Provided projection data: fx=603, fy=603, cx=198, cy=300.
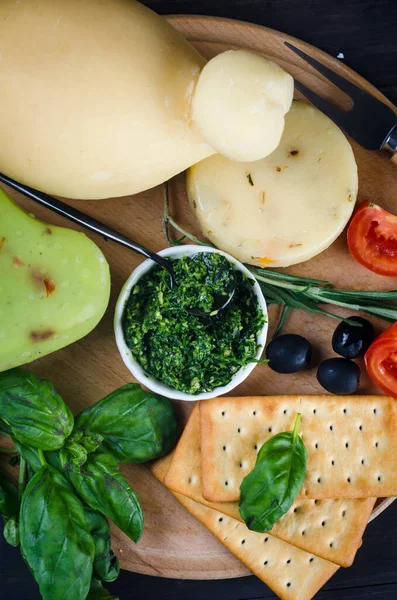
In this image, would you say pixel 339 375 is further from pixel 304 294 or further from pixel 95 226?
pixel 95 226

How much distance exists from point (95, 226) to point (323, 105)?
565 mm

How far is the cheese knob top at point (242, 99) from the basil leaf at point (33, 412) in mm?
609

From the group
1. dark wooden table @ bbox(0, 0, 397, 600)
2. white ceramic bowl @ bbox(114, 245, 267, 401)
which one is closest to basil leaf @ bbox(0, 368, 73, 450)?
white ceramic bowl @ bbox(114, 245, 267, 401)

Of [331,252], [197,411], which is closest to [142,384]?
[197,411]

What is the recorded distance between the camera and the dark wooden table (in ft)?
4.86

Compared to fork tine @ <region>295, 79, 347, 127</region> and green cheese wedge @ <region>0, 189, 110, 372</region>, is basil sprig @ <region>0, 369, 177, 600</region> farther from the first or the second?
fork tine @ <region>295, 79, 347, 127</region>

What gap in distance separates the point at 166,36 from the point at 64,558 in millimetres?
993

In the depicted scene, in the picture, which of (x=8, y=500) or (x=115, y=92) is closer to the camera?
(x=115, y=92)

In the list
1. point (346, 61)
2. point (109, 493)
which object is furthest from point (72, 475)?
point (346, 61)

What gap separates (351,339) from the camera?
1.35m

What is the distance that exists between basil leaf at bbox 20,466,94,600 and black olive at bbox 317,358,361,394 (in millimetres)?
593

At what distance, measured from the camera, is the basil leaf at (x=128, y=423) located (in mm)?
1266

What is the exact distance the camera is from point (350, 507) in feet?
4.50

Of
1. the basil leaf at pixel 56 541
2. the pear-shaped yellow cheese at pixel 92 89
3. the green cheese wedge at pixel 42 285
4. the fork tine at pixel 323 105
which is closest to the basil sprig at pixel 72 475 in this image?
the basil leaf at pixel 56 541
